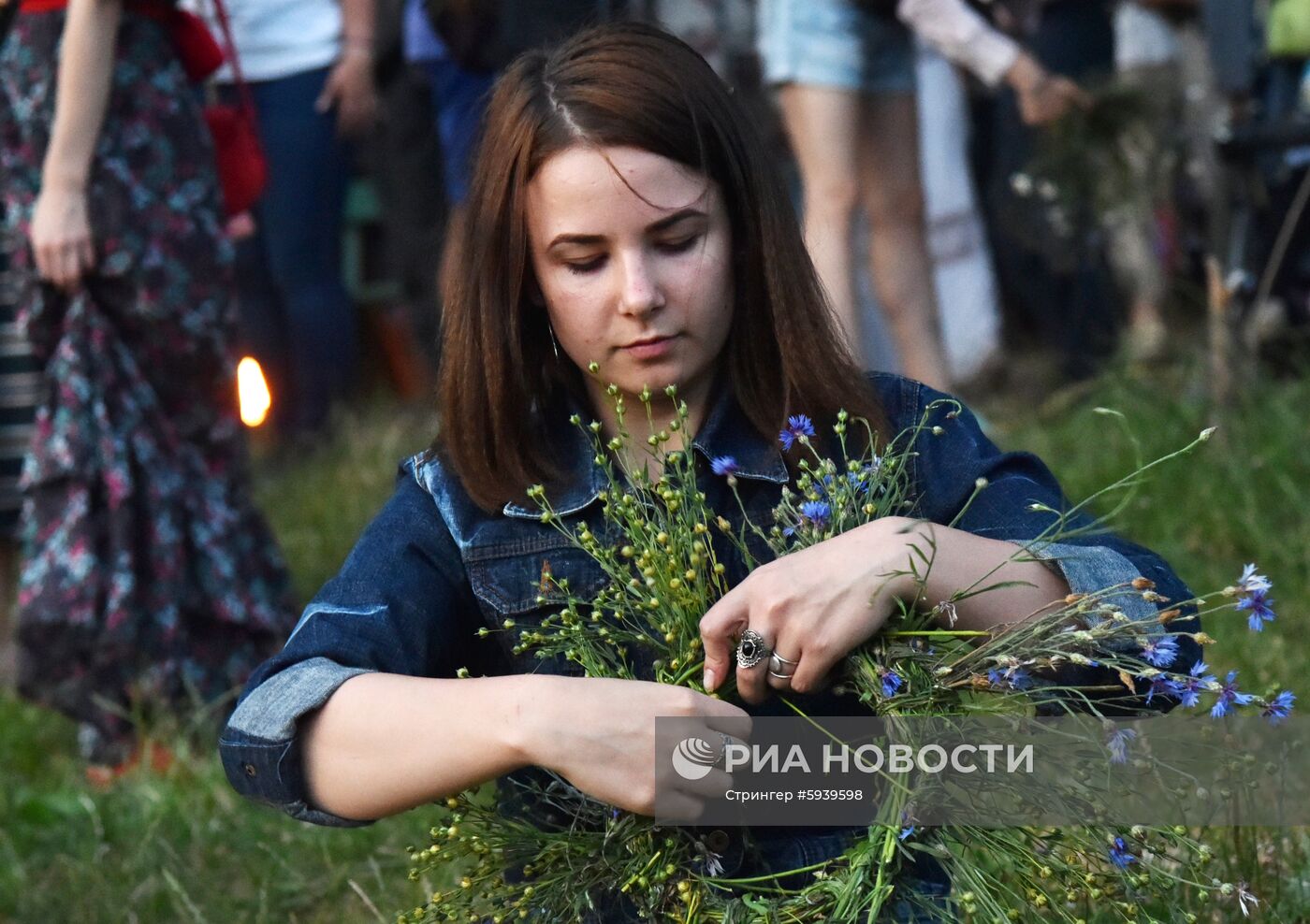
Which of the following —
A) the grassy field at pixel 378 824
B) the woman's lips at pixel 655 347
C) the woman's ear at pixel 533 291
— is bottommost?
the grassy field at pixel 378 824

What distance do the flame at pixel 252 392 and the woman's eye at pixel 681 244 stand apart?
49cm

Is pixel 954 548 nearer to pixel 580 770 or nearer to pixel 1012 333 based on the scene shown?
pixel 580 770

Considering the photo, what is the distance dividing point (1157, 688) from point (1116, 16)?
484 cm

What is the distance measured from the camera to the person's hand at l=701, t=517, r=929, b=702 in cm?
177

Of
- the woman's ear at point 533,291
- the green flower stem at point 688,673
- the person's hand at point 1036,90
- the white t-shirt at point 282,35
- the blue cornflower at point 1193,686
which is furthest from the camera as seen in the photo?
the white t-shirt at point 282,35

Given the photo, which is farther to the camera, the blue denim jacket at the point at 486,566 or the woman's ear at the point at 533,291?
the woman's ear at the point at 533,291

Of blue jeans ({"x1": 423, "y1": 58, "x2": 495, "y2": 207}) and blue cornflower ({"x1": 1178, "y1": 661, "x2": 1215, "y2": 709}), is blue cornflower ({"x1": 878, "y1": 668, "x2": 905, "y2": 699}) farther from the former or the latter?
blue jeans ({"x1": 423, "y1": 58, "x2": 495, "y2": 207})

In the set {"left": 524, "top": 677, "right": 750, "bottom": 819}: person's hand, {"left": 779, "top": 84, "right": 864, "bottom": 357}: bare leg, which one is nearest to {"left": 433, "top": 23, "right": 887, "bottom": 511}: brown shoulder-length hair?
{"left": 524, "top": 677, "right": 750, "bottom": 819}: person's hand

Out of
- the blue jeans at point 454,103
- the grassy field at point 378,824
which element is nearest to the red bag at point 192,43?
the blue jeans at point 454,103

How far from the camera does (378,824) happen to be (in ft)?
10.4

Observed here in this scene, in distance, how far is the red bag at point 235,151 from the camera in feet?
12.8

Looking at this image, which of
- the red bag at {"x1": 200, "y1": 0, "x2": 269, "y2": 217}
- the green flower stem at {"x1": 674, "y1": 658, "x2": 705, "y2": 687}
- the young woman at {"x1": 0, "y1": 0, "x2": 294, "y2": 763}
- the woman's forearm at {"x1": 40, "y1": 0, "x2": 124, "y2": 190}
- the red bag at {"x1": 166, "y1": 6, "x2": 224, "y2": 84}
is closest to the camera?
the green flower stem at {"x1": 674, "y1": 658, "x2": 705, "y2": 687}

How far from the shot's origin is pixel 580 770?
1770 millimetres

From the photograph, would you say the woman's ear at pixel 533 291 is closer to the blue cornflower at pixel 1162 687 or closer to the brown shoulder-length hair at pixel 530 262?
the brown shoulder-length hair at pixel 530 262
